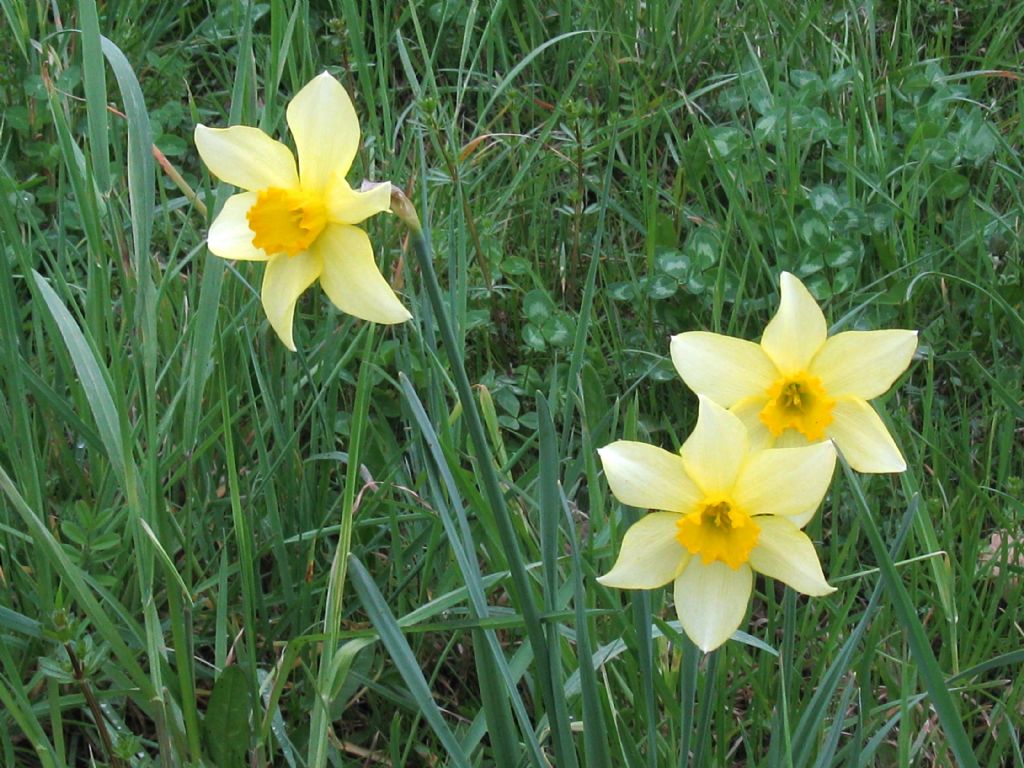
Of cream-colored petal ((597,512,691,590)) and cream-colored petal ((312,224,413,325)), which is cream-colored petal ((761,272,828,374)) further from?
cream-colored petal ((312,224,413,325))

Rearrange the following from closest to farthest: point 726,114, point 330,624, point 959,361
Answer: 1. point 330,624
2. point 959,361
3. point 726,114

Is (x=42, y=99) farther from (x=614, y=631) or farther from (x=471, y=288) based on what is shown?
(x=614, y=631)

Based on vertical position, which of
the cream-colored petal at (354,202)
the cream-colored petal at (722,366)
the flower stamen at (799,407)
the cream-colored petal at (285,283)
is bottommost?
the flower stamen at (799,407)

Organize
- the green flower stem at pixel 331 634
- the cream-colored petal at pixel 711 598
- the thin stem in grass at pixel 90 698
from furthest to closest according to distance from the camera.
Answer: the thin stem in grass at pixel 90 698 → the green flower stem at pixel 331 634 → the cream-colored petal at pixel 711 598

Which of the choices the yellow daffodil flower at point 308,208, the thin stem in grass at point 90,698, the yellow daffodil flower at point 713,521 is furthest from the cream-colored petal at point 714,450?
the thin stem in grass at point 90,698

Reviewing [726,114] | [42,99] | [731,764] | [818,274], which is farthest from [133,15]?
[731,764]

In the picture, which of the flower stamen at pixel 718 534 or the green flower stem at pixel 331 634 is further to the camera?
the green flower stem at pixel 331 634

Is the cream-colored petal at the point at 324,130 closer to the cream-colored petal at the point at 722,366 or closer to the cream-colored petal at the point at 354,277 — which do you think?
the cream-colored petal at the point at 354,277

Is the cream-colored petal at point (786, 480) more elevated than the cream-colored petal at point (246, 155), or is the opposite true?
the cream-colored petal at point (246, 155)
